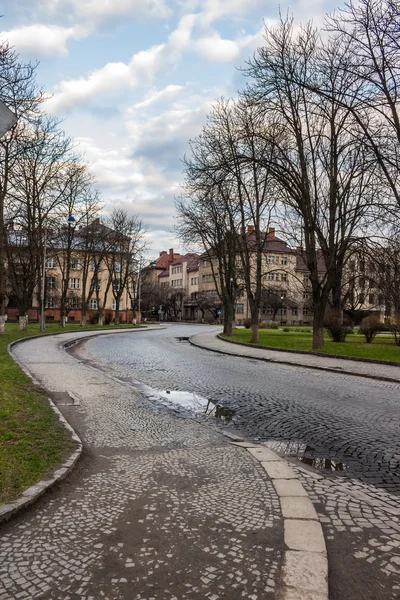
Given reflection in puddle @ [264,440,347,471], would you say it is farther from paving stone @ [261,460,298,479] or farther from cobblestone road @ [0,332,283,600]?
cobblestone road @ [0,332,283,600]

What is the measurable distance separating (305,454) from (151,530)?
3.01m

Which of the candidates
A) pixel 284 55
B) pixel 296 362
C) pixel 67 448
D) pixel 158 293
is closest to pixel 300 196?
pixel 284 55

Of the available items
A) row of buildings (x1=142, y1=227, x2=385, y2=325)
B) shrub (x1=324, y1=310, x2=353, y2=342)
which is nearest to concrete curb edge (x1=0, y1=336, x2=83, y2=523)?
shrub (x1=324, y1=310, x2=353, y2=342)

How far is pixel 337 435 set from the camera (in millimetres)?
7191

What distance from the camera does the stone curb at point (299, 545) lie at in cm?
296

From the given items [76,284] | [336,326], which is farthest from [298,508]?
[76,284]

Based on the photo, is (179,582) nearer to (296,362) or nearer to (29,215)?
(296,362)

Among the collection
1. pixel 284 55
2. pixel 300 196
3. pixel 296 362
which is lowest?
pixel 296 362

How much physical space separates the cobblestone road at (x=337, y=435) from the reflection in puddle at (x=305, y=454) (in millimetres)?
13

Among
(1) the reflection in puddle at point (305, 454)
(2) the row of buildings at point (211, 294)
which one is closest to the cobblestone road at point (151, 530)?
(1) the reflection in puddle at point (305, 454)

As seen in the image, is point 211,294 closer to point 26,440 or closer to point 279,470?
point 26,440

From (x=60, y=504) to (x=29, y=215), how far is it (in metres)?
30.9

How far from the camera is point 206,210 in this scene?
3447 centimetres

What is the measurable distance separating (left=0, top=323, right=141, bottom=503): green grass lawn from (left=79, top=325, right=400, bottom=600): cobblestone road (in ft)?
9.15
